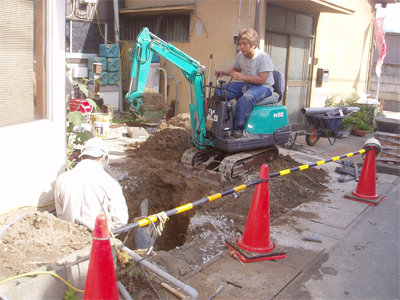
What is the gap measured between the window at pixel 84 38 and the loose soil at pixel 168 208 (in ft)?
15.8

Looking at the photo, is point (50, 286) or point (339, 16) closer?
point (50, 286)

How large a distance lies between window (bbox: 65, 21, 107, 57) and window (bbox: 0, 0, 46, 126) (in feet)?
25.7

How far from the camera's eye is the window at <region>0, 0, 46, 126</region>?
12.5ft

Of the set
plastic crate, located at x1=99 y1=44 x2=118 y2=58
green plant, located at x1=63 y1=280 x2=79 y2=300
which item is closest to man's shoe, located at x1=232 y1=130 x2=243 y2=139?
green plant, located at x1=63 y1=280 x2=79 y2=300

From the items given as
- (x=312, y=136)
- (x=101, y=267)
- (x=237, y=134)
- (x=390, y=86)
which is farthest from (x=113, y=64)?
(x=390, y=86)

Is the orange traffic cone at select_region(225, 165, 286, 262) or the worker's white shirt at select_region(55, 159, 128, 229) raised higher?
the worker's white shirt at select_region(55, 159, 128, 229)

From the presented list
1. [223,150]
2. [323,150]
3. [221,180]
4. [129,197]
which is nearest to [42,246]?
[129,197]

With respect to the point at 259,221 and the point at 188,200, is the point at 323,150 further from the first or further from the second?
the point at 259,221

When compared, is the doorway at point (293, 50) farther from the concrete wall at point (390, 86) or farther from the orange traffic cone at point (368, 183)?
the concrete wall at point (390, 86)

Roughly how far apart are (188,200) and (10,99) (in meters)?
3.17

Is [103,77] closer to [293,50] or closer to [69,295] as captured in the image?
[293,50]

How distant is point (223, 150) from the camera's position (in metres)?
6.81

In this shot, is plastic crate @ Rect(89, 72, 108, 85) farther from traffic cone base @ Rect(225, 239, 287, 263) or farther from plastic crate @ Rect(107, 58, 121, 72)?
traffic cone base @ Rect(225, 239, 287, 263)

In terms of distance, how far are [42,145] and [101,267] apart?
211cm
